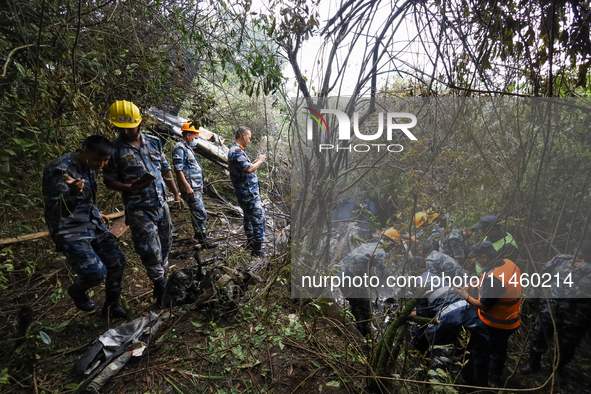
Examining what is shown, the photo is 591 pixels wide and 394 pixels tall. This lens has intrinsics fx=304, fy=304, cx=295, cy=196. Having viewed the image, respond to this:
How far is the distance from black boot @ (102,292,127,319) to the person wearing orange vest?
2708 millimetres

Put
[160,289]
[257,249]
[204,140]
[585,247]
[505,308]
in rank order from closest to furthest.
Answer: [585,247], [505,308], [160,289], [257,249], [204,140]

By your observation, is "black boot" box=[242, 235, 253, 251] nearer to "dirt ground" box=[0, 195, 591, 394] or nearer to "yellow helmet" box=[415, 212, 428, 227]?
"dirt ground" box=[0, 195, 591, 394]

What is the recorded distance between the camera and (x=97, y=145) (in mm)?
2279

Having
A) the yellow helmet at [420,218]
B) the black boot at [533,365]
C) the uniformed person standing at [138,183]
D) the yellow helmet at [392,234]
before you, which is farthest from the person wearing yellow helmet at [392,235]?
the black boot at [533,365]

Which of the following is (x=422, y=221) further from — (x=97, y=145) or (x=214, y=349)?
(x=97, y=145)

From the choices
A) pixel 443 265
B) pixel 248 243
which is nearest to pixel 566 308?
pixel 443 265

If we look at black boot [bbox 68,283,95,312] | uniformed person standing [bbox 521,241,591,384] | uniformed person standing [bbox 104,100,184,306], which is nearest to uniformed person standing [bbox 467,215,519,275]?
uniformed person standing [bbox 521,241,591,384]

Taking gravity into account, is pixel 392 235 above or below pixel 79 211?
below

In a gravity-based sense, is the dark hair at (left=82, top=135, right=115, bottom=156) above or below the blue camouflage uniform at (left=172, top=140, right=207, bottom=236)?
above

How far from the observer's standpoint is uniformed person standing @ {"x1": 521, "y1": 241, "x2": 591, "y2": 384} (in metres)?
1.79

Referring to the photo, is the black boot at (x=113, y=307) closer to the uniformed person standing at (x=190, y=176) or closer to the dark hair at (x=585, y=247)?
the uniformed person standing at (x=190, y=176)

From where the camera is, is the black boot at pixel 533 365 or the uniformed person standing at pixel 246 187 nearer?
the black boot at pixel 533 365

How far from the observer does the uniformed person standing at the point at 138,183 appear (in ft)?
8.35

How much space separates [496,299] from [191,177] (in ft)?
12.0
